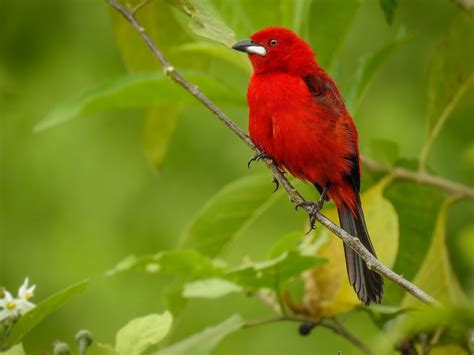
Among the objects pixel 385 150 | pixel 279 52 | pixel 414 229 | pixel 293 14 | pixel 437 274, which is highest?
pixel 293 14

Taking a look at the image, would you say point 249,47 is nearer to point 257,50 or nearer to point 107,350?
point 257,50

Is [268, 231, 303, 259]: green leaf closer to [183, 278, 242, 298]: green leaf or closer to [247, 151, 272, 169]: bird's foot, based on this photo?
[183, 278, 242, 298]: green leaf

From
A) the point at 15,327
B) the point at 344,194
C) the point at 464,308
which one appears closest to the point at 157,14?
the point at 344,194

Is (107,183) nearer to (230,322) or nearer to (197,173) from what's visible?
(197,173)

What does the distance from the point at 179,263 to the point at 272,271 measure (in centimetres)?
28

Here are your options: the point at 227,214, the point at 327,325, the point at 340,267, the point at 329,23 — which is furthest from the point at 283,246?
the point at 329,23

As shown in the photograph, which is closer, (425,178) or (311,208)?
(311,208)

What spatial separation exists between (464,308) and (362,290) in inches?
68.0

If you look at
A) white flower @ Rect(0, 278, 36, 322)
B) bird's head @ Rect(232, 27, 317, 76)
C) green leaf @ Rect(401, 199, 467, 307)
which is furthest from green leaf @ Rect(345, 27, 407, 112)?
white flower @ Rect(0, 278, 36, 322)

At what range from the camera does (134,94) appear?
357 centimetres

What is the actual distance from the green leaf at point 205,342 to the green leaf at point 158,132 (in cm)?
116

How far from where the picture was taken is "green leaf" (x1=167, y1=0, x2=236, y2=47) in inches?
103

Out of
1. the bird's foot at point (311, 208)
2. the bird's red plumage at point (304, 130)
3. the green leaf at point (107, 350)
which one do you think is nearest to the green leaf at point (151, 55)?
the bird's red plumage at point (304, 130)

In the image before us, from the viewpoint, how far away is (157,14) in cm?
389
